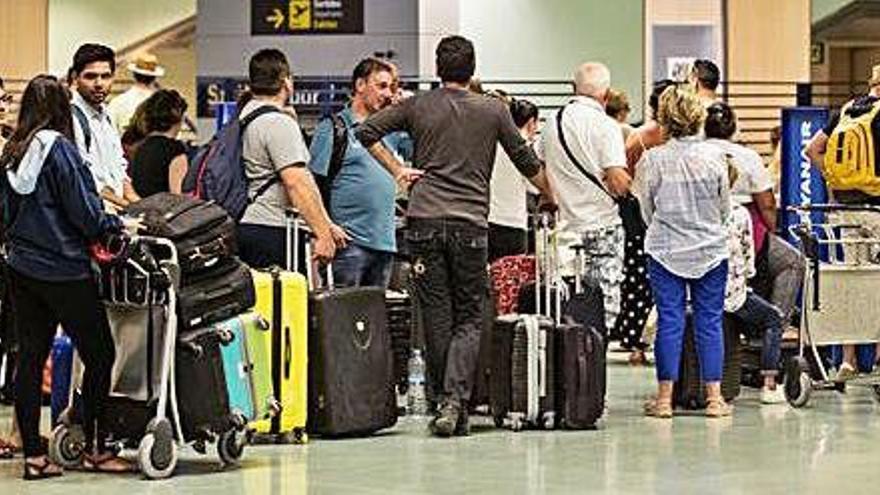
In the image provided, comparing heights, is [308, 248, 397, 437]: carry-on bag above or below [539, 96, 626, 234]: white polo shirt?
below

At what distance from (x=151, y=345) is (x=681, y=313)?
2.61 meters

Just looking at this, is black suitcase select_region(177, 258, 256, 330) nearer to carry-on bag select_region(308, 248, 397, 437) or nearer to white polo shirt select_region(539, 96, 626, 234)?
carry-on bag select_region(308, 248, 397, 437)

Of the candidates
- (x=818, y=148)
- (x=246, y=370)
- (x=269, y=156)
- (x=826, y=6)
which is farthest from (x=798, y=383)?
(x=826, y=6)

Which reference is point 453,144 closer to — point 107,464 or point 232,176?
point 232,176

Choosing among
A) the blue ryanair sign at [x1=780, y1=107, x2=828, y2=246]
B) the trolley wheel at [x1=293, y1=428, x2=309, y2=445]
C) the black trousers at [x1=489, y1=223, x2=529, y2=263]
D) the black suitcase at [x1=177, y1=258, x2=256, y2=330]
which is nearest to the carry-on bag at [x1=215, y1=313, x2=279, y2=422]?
the black suitcase at [x1=177, y1=258, x2=256, y2=330]

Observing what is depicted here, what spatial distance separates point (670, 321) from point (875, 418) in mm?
976

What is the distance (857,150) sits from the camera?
8.80 m

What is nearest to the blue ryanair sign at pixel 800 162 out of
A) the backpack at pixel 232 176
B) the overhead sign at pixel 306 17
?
the backpack at pixel 232 176

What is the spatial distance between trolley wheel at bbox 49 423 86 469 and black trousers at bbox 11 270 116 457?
0.46 ft

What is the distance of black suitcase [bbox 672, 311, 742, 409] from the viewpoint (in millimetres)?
8523

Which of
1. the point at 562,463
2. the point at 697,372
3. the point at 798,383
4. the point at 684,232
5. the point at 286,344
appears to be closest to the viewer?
the point at 562,463

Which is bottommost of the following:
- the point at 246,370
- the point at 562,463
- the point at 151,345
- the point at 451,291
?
the point at 562,463

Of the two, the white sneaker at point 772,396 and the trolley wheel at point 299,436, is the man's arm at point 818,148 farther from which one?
the trolley wheel at point 299,436

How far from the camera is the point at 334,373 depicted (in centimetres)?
733
